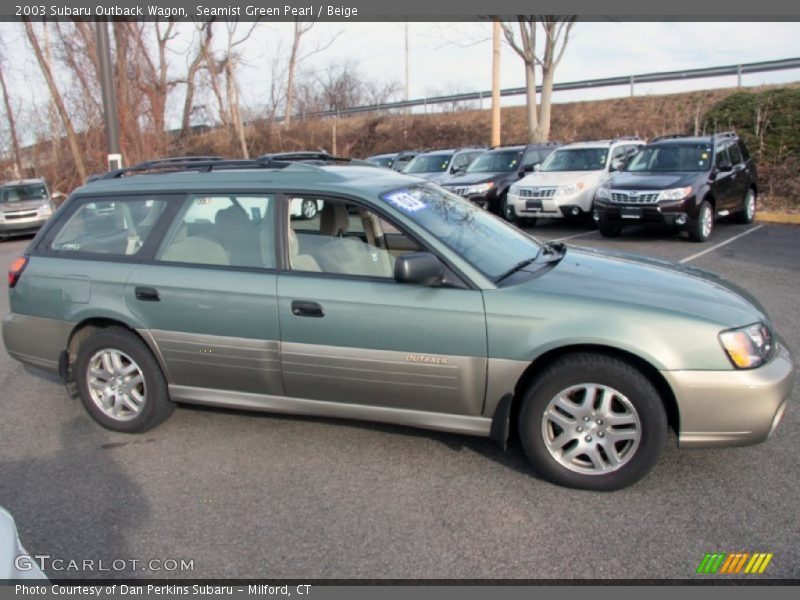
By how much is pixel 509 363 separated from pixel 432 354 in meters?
0.41

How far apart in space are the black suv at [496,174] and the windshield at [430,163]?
1404 mm

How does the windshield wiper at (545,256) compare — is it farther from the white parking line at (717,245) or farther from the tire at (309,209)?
the white parking line at (717,245)

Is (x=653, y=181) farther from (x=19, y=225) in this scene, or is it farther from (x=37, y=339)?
(x=19, y=225)

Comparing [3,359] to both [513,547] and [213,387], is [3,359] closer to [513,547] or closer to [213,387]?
[213,387]

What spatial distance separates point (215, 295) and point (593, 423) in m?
2.27

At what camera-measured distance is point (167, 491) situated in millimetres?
3674

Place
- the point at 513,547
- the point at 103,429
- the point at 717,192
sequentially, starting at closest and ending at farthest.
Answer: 1. the point at 513,547
2. the point at 103,429
3. the point at 717,192

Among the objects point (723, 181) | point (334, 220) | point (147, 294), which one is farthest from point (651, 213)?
point (147, 294)

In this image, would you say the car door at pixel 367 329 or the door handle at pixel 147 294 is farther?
the door handle at pixel 147 294

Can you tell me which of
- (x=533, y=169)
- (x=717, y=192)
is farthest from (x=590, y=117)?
(x=717, y=192)

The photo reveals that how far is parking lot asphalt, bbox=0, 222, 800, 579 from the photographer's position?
3010mm

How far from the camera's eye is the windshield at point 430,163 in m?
17.8

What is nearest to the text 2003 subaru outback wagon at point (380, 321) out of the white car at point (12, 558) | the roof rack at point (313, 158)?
the roof rack at point (313, 158)

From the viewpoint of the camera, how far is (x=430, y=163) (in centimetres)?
1805
